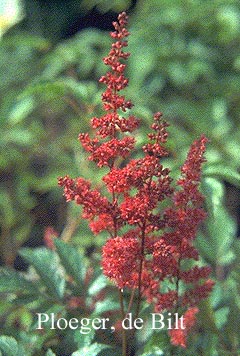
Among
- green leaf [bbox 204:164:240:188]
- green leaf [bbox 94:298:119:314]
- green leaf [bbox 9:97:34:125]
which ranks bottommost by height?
green leaf [bbox 94:298:119:314]

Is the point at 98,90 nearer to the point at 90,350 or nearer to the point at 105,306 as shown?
the point at 105,306

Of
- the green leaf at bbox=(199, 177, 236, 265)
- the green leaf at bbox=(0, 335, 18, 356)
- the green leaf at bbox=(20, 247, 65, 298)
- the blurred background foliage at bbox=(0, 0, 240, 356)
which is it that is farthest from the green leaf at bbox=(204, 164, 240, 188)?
the blurred background foliage at bbox=(0, 0, 240, 356)

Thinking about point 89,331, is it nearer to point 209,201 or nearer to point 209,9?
point 209,201

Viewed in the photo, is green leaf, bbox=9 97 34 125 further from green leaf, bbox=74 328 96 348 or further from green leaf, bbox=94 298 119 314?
green leaf, bbox=74 328 96 348

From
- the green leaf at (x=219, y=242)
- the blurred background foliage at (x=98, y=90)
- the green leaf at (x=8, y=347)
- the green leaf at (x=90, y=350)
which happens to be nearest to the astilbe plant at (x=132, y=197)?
the green leaf at (x=90, y=350)

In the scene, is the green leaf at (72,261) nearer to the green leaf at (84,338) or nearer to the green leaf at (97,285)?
the green leaf at (97,285)

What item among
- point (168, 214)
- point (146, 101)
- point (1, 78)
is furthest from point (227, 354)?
point (1, 78)
